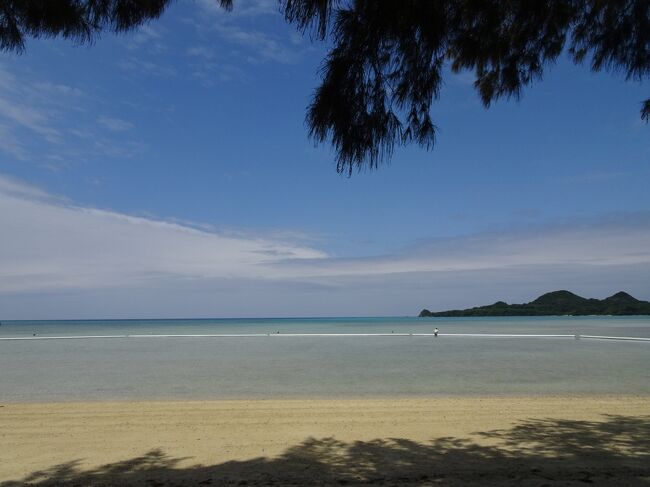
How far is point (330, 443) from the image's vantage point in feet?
21.3

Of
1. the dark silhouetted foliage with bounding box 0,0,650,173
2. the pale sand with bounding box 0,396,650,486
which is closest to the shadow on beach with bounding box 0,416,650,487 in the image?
the pale sand with bounding box 0,396,650,486

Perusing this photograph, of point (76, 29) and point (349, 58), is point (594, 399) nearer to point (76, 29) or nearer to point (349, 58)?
point (349, 58)

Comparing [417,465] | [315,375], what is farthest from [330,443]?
[315,375]

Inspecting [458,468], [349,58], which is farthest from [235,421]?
[349,58]

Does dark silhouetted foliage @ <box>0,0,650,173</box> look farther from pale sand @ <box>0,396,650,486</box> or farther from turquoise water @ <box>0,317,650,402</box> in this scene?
turquoise water @ <box>0,317,650,402</box>

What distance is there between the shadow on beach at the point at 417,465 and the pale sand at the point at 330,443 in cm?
1

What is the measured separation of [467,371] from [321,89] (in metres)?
13.7

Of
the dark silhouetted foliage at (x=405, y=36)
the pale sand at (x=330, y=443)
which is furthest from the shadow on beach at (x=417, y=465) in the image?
the dark silhouetted foliage at (x=405, y=36)

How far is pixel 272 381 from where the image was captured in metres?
13.9

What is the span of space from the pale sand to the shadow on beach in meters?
0.01

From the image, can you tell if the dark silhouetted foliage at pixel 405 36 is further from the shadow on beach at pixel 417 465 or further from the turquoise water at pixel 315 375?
the turquoise water at pixel 315 375

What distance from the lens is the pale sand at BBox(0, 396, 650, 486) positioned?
5012 mm

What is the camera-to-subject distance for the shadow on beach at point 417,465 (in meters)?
4.83

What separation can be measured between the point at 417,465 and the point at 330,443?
1478mm
